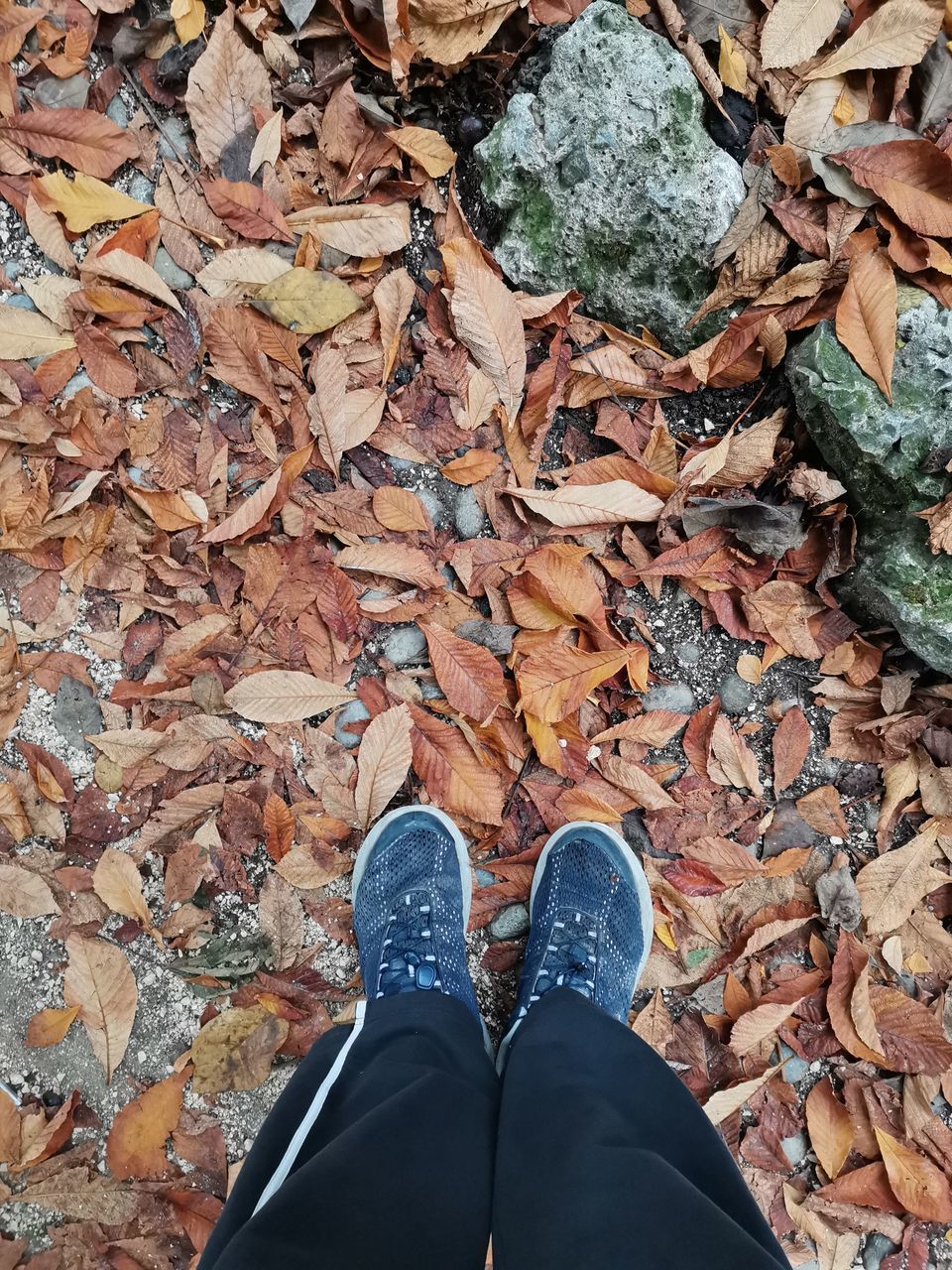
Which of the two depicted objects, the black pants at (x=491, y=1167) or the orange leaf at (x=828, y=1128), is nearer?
the black pants at (x=491, y=1167)

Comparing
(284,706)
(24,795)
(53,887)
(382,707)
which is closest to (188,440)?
(284,706)

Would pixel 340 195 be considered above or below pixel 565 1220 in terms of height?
above

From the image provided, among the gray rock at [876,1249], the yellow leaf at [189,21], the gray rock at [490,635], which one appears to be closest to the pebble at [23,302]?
the yellow leaf at [189,21]

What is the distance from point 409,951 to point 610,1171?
63 cm

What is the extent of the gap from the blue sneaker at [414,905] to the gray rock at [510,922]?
0.08 metres

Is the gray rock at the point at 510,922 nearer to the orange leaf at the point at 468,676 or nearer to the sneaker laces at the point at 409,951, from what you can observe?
the sneaker laces at the point at 409,951

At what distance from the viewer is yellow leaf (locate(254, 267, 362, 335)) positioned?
1.61 meters

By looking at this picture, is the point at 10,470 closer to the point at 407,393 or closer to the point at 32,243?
the point at 32,243

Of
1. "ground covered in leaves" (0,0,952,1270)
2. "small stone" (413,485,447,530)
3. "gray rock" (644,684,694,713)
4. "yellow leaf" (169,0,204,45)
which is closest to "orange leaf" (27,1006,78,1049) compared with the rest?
"ground covered in leaves" (0,0,952,1270)

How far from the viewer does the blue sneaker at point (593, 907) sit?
5.42 feet

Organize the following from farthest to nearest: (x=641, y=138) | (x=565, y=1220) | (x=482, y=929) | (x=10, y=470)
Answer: (x=482, y=929)
(x=10, y=470)
(x=641, y=138)
(x=565, y=1220)

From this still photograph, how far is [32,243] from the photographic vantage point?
5.36ft

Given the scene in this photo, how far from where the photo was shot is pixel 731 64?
5.00 ft

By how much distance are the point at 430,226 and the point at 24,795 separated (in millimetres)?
1488
